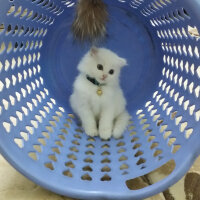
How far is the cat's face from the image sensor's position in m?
1.01

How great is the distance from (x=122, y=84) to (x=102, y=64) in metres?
0.33

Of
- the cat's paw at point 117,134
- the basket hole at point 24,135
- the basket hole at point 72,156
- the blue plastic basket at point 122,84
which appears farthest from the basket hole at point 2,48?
the cat's paw at point 117,134

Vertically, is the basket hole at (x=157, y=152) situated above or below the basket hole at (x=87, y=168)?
above

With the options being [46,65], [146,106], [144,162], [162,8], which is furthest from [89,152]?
[162,8]

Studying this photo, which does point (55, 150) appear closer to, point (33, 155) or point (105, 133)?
point (33, 155)

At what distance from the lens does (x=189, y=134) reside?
2.62ft

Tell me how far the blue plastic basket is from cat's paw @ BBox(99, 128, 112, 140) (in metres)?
0.03

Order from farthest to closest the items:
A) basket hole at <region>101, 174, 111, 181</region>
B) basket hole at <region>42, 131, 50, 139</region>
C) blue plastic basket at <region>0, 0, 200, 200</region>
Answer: basket hole at <region>42, 131, 50, 139</region> → basket hole at <region>101, 174, 111, 181</region> → blue plastic basket at <region>0, 0, 200, 200</region>

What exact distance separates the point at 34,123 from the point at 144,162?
407mm

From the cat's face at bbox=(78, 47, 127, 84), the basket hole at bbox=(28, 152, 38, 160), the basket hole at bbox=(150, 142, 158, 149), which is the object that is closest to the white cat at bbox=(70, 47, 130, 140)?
the cat's face at bbox=(78, 47, 127, 84)

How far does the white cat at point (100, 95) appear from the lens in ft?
3.34

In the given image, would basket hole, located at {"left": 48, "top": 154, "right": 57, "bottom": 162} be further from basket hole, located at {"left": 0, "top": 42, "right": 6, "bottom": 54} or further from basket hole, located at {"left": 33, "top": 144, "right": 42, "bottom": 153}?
basket hole, located at {"left": 0, "top": 42, "right": 6, "bottom": 54}

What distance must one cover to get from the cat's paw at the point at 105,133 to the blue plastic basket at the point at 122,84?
1.1 inches

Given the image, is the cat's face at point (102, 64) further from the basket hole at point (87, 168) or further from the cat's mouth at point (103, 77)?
the basket hole at point (87, 168)
